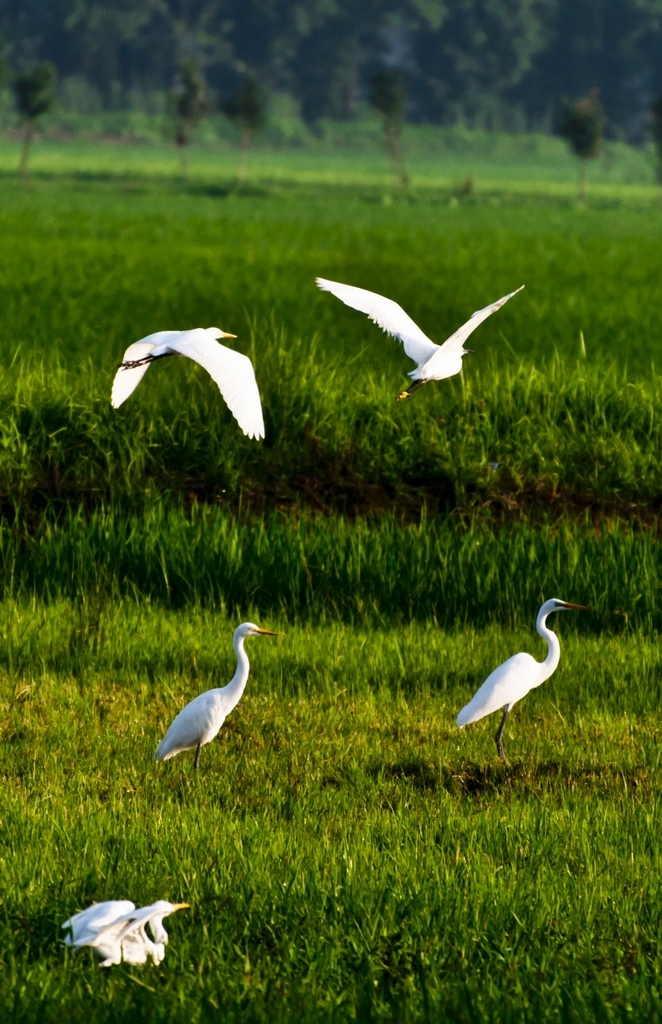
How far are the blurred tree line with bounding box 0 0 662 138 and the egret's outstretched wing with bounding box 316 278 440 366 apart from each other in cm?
9974

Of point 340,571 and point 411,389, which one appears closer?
point 411,389

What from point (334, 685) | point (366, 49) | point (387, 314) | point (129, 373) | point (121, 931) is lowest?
point (334, 685)

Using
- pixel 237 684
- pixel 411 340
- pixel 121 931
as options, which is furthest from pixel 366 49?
pixel 121 931

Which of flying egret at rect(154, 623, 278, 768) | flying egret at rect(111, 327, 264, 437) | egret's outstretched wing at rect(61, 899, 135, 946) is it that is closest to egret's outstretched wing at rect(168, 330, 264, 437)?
flying egret at rect(111, 327, 264, 437)

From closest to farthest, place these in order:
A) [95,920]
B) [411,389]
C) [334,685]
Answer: [95,920]
[411,389]
[334,685]

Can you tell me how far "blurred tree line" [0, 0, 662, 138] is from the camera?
100500 millimetres

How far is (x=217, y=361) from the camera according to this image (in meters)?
4.36

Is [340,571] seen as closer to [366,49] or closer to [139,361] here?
[139,361]

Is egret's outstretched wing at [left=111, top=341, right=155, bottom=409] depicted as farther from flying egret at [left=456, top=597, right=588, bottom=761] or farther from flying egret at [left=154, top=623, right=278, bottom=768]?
flying egret at [left=456, top=597, right=588, bottom=761]

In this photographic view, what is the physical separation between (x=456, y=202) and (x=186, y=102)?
20.8 metres

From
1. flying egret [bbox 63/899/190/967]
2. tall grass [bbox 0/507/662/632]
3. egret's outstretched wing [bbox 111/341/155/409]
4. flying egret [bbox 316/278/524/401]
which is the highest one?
flying egret [bbox 316/278/524/401]

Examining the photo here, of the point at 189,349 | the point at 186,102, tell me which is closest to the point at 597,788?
the point at 189,349

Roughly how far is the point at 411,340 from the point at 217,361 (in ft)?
2.36

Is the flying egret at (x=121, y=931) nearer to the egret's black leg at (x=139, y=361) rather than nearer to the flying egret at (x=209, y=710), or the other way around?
the flying egret at (x=209, y=710)
